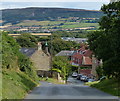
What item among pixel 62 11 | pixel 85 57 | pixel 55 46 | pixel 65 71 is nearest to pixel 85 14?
pixel 62 11

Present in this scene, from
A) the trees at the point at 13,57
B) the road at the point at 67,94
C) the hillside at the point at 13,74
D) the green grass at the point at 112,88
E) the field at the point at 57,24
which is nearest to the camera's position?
the hillside at the point at 13,74

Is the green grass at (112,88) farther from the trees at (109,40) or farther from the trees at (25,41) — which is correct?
the trees at (25,41)

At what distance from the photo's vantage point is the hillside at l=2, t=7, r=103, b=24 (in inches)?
3787

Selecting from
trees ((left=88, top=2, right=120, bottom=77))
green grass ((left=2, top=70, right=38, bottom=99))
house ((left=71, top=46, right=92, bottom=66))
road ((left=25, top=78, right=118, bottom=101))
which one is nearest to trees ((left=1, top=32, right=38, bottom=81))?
green grass ((left=2, top=70, right=38, bottom=99))

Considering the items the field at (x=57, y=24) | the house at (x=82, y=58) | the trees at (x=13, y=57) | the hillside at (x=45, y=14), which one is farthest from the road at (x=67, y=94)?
the field at (x=57, y=24)

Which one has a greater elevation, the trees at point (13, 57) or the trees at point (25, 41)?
the trees at point (13, 57)

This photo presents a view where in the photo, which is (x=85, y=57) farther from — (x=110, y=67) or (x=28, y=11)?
(x=110, y=67)

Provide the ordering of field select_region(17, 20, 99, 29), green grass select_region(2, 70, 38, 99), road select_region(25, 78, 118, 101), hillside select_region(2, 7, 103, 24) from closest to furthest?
green grass select_region(2, 70, 38, 99), road select_region(25, 78, 118, 101), hillside select_region(2, 7, 103, 24), field select_region(17, 20, 99, 29)

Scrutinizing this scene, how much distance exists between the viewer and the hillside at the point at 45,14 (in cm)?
9619

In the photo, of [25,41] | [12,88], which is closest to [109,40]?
[12,88]

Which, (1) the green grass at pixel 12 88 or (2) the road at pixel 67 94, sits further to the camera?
(2) the road at pixel 67 94

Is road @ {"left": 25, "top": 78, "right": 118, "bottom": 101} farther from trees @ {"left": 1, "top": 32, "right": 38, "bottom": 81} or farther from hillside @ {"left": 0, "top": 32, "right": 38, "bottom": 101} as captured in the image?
trees @ {"left": 1, "top": 32, "right": 38, "bottom": 81}

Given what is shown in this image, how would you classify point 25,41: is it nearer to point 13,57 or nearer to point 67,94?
point 13,57

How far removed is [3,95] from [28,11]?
88722 millimetres
